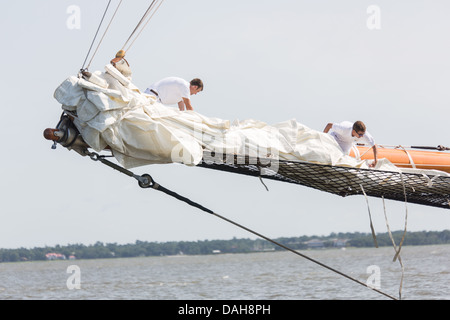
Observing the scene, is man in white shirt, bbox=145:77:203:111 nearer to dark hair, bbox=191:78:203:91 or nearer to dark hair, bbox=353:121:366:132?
dark hair, bbox=191:78:203:91

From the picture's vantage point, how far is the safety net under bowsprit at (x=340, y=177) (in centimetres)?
540

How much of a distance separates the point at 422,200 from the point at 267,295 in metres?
10.7

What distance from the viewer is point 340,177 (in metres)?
5.66

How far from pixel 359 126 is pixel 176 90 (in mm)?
1750

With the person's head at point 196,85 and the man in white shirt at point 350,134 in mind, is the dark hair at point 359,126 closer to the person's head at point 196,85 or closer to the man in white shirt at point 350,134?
the man in white shirt at point 350,134

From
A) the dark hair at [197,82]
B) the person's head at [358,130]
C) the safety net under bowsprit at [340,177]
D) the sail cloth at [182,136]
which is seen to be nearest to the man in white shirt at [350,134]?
the person's head at [358,130]

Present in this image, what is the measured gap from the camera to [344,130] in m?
6.68

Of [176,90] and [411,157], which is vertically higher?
[176,90]

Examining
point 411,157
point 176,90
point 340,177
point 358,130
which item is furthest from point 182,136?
point 411,157

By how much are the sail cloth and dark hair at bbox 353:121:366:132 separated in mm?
920

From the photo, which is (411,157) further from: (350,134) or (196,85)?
(196,85)

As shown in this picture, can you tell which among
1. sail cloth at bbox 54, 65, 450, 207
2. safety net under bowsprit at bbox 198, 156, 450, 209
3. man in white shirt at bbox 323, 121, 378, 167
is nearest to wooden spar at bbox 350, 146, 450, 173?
man in white shirt at bbox 323, 121, 378, 167
